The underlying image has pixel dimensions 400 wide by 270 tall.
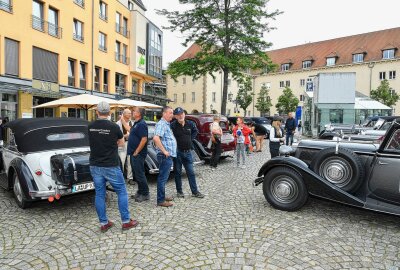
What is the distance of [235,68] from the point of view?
20906 millimetres

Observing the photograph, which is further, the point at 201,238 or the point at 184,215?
the point at 184,215

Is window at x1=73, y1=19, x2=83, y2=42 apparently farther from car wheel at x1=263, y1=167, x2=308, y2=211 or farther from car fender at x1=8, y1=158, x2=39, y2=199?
car wheel at x1=263, y1=167, x2=308, y2=211

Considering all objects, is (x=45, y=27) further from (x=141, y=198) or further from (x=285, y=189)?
(x=285, y=189)

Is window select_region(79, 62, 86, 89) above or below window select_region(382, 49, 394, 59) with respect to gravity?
below

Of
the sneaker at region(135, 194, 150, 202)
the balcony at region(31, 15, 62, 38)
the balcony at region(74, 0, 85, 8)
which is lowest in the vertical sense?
the sneaker at region(135, 194, 150, 202)

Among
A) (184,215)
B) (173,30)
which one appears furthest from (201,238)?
(173,30)

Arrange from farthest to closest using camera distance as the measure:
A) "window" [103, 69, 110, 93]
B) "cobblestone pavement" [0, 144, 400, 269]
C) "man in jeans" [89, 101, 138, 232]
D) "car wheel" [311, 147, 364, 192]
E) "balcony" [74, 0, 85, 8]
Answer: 1. "window" [103, 69, 110, 93]
2. "balcony" [74, 0, 85, 8]
3. "car wheel" [311, 147, 364, 192]
4. "man in jeans" [89, 101, 138, 232]
5. "cobblestone pavement" [0, 144, 400, 269]

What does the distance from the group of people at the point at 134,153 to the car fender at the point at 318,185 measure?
6.03 feet

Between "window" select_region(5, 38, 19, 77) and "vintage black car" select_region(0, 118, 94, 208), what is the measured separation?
42.6ft

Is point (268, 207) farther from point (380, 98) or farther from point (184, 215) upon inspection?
point (380, 98)

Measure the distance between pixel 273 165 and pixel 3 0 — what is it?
60.1 ft

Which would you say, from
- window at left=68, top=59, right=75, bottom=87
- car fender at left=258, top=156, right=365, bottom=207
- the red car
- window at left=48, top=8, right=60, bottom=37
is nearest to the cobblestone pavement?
car fender at left=258, top=156, right=365, bottom=207

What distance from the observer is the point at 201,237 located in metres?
3.93

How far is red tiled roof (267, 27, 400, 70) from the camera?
152 feet
